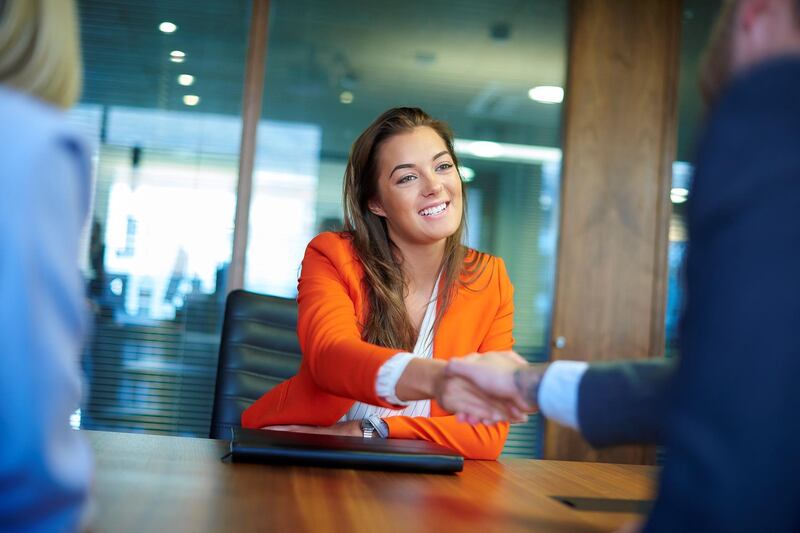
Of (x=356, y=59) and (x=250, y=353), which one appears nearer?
(x=250, y=353)

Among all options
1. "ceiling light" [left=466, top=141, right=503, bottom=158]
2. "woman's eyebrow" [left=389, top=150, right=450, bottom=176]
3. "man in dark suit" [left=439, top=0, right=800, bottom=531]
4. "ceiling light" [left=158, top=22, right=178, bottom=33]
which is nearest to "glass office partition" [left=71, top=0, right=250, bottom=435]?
"ceiling light" [left=158, top=22, right=178, bottom=33]

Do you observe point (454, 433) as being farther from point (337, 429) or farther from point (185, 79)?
point (185, 79)

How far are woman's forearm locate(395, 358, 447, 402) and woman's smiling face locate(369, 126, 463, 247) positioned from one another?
75cm

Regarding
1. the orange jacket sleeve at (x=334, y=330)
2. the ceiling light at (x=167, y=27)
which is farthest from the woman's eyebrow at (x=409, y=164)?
the ceiling light at (x=167, y=27)

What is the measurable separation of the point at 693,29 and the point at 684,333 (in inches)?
154

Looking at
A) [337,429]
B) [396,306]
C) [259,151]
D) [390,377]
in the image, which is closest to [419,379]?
[390,377]

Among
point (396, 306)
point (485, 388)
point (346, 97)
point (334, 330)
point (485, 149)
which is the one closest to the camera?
point (485, 388)

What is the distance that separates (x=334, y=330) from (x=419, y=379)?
36cm

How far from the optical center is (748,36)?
0.77m

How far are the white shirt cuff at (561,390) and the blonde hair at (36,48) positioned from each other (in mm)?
738

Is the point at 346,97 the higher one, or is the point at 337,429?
the point at 346,97

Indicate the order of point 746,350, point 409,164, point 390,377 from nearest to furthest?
point 746,350, point 390,377, point 409,164

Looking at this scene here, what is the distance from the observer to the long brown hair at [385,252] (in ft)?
6.77

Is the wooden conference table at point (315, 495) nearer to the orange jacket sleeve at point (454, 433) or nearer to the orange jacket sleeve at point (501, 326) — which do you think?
the orange jacket sleeve at point (454, 433)
